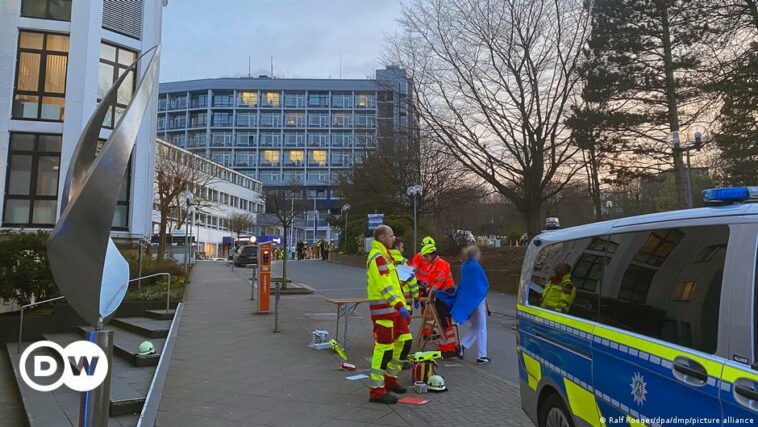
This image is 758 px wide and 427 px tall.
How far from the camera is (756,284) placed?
2.30 m

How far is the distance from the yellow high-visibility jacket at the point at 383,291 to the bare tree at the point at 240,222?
2786 inches

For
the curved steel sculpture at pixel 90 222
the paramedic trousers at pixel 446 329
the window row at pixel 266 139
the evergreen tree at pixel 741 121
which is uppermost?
the window row at pixel 266 139

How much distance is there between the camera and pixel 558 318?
3.88 metres

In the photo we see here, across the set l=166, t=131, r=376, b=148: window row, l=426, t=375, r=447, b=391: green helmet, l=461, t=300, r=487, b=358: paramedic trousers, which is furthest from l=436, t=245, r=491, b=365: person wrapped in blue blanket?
l=166, t=131, r=376, b=148: window row

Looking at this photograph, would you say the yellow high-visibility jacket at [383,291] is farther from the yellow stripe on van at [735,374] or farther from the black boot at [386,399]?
the yellow stripe on van at [735,374]

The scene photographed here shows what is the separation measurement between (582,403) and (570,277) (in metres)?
0.90

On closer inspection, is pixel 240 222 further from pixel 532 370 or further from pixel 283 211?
pixel 532 370

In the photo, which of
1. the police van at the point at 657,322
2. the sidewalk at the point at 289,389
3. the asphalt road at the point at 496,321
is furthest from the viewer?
the asphalt road at the point at 496,321

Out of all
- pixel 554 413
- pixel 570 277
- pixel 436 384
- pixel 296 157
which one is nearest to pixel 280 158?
pixel 296 157

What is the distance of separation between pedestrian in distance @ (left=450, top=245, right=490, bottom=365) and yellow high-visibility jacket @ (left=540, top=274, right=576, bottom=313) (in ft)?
13.0

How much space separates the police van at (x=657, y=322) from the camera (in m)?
2.33

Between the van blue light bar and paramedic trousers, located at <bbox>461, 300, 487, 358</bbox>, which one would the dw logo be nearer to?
the van blue light bar

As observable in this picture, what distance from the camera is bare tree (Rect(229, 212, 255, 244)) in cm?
7606

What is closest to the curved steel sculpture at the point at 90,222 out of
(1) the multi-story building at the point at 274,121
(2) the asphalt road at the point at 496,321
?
(2) the asphalt road at the point at 496,321
